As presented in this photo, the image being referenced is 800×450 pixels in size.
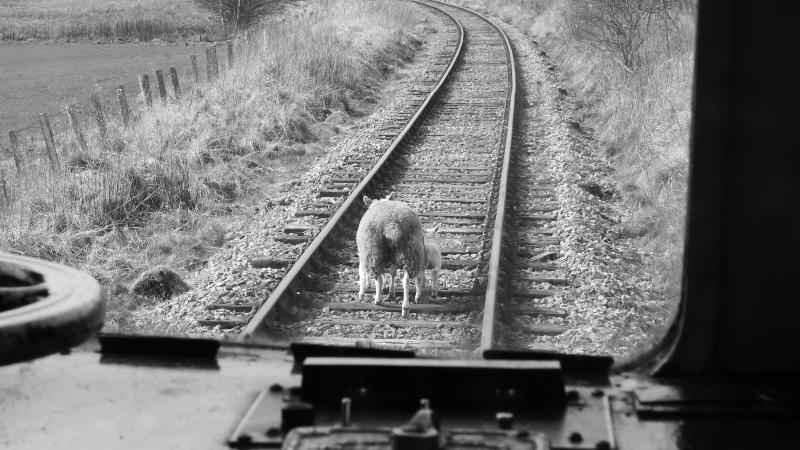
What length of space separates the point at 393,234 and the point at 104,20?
144 ft

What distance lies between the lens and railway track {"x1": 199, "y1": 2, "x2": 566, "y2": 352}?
7.30 meters

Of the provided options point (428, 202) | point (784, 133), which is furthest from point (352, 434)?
point (428, 202)

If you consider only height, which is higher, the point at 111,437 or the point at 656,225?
the point at 111,437

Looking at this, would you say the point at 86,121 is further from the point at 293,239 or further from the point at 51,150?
the point at 293,239

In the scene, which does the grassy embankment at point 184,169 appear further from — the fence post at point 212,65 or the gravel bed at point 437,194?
the gravel bed at point 437,194

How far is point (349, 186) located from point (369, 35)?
50.7ft

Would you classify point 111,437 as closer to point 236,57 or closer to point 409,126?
point 409,126

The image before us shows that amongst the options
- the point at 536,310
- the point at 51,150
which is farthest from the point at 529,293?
the point at 51,150

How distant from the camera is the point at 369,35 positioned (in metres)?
26.4

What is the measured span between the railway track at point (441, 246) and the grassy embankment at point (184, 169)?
1175 millimetres

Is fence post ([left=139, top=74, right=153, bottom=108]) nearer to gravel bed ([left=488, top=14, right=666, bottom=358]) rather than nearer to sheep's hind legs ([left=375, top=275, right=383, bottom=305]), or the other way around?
gravel bed ([left=488, top=14, right=666, bottom=358])

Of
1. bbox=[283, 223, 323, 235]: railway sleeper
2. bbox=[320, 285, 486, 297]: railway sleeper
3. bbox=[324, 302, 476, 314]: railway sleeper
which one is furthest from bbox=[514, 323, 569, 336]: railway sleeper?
bbox=[283, 223, 323, 235]: railway sleeper

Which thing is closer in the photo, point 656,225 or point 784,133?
point 784,133

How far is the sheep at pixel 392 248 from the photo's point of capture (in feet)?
25.3
